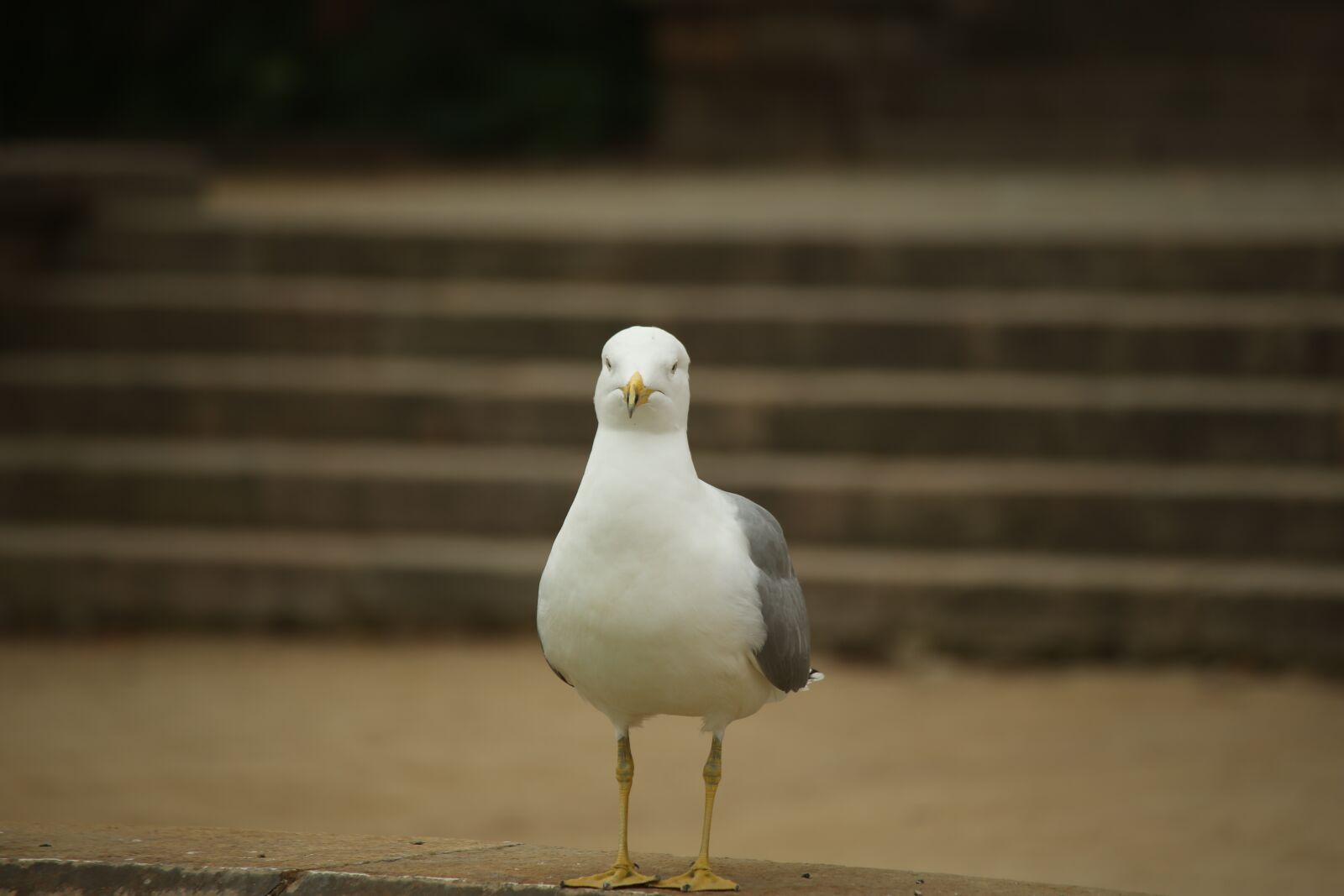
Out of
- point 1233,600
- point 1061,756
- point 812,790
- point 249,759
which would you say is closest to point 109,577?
point 249,759

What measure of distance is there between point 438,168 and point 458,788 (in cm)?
777

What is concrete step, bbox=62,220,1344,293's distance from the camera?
7.49m

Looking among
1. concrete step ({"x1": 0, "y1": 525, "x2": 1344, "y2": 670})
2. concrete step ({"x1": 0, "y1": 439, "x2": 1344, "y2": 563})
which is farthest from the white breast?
concrete step ({"x1": 0, "y1": 439, "x2": 1344, "y2": 563})

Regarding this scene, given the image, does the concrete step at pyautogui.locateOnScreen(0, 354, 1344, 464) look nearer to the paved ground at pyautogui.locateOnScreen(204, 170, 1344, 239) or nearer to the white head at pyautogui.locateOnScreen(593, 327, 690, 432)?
the paved ground at pyautogui.locateOnScreen(204, 170, 1344, 239)

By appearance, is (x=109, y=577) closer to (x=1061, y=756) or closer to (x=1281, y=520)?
(x=1061, y=756)

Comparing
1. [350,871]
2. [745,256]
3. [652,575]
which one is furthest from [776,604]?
[745,256]

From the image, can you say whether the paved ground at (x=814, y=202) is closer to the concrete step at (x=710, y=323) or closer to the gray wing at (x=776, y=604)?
the concrete step at (x=710, y=323)

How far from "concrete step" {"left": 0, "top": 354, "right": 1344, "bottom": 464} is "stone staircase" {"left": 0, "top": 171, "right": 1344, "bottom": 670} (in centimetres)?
1

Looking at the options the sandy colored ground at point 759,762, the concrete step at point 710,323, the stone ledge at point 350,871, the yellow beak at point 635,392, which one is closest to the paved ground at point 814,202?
the concrete step at point 710,323

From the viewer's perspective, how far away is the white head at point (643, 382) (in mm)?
2539

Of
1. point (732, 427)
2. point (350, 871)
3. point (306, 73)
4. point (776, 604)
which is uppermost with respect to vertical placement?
point (306, 73)

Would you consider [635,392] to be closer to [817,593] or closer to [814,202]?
[817,593]

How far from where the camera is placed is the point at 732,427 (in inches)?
282

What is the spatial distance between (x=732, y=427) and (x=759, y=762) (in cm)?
208
